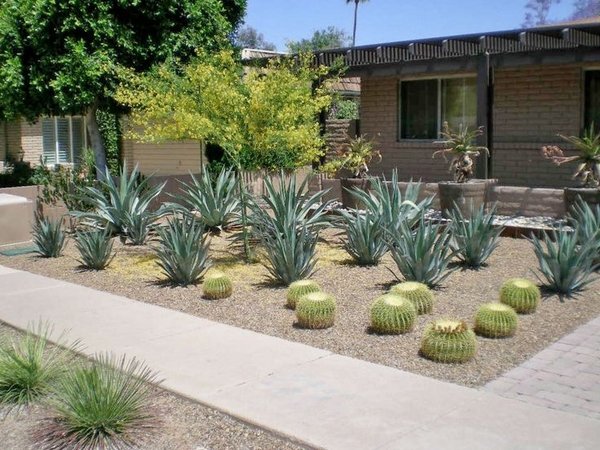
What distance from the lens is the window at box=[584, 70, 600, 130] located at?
16.2 metres

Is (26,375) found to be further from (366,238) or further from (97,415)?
(366,238)

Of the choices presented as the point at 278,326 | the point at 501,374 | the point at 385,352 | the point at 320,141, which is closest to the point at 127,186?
the point at 320,141

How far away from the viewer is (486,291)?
30.3 feet

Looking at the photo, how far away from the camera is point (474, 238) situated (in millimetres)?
10164

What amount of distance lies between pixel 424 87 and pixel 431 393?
1385cm

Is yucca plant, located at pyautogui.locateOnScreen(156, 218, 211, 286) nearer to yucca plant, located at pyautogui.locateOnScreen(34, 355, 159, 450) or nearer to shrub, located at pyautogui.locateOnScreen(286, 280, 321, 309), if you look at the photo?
shrub, located at pyautogui.locateOnScreen(286, 280, 321, 309)

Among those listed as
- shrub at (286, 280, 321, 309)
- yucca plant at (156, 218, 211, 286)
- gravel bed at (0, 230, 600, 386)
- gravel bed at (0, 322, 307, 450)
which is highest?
yucca plant at (156, 218, 211, 286)

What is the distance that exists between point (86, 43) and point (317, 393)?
11334 millimetres

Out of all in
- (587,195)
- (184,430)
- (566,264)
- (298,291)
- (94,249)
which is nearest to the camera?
(184,430)

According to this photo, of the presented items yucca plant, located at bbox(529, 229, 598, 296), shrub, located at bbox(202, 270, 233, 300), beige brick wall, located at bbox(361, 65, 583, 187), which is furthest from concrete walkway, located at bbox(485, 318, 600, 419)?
beige brick wall, located at bbox(361, 65, 583, 187)

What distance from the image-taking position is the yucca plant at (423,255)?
897cm

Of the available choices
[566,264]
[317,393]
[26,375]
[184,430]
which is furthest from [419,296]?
[26,375]

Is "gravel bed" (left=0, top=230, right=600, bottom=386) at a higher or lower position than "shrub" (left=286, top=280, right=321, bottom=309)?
lower

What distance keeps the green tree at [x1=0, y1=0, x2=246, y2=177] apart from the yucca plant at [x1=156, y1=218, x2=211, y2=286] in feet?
18.5
